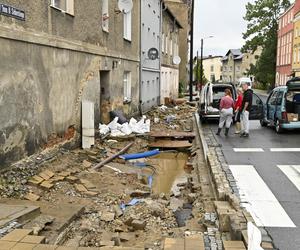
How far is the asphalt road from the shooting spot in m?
5.51

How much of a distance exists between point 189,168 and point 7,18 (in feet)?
21.3

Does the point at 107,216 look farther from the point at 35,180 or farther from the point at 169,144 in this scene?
the point at 169,144

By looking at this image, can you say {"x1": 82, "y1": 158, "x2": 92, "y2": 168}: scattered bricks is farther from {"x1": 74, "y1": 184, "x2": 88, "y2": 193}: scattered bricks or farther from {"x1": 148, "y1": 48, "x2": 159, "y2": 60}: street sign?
{"x1": 148, "y1": 48, "x2": 159, "y2": 60}: street sign

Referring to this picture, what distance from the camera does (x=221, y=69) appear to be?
13212 cm

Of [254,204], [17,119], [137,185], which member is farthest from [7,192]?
[254,204]

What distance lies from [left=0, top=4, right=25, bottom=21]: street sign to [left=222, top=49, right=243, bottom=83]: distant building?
3986 inches

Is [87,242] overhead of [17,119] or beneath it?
beneath

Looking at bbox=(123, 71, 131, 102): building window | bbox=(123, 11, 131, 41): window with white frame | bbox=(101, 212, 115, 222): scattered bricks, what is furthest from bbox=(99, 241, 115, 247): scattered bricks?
bbox=(123, 11, 131, 41): window with white frame

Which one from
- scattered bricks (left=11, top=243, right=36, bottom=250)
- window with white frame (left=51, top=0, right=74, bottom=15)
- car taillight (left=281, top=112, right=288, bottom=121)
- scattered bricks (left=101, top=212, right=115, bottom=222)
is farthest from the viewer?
car taillight (left=281, top=112, right=288, bottom=121)

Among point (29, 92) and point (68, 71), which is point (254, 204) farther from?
point (68, 71)

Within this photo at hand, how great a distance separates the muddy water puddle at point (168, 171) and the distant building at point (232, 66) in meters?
95.8

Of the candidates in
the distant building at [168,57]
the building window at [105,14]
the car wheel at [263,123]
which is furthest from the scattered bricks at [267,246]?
the distant building at [168,57]

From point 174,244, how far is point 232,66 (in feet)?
380

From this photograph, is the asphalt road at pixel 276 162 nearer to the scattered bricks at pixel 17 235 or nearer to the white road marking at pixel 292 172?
the white road marking at pixel 292 172
